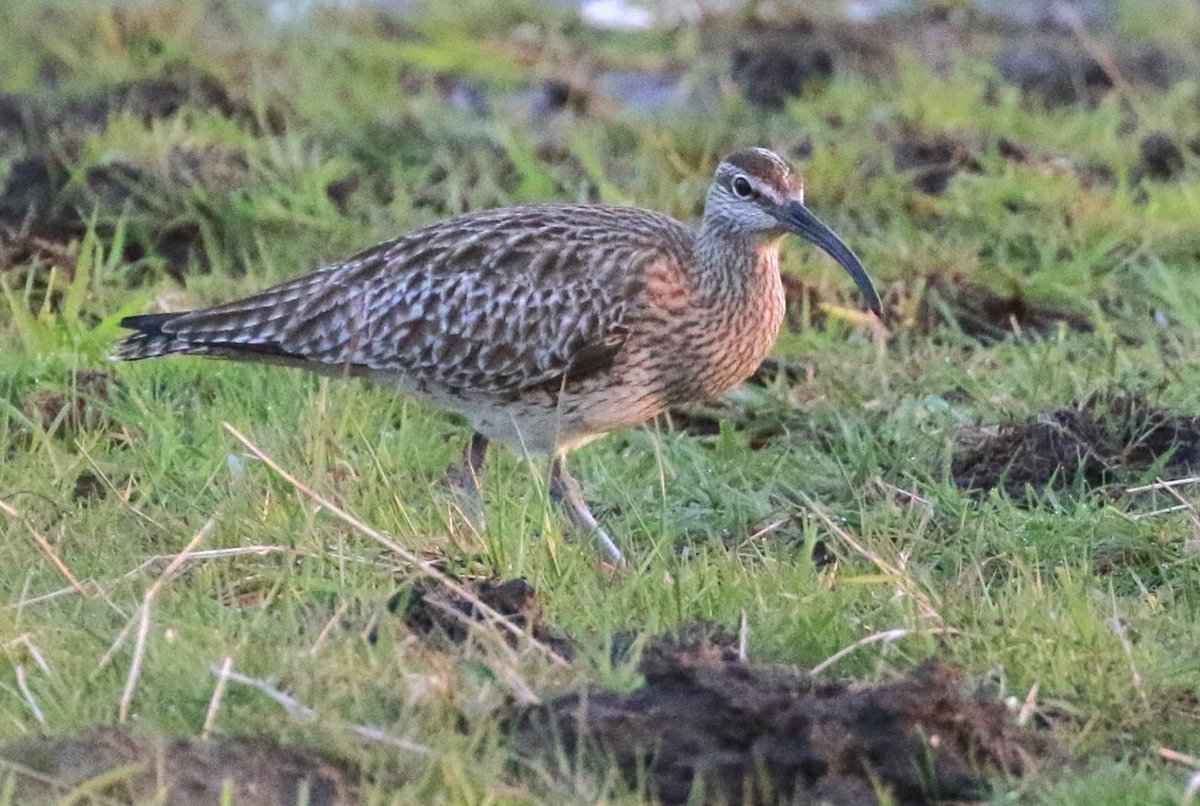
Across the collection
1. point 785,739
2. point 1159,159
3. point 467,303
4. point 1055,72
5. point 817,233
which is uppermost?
point 817,233

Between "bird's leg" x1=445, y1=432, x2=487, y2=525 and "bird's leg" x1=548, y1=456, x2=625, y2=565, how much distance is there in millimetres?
240

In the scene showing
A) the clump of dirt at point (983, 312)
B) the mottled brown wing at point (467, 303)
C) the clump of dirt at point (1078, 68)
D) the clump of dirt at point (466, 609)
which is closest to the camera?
the clump of dirt at point (466, 609)

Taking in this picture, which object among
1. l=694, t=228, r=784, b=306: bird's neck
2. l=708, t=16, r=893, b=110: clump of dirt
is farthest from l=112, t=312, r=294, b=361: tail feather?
l=708, t=16, r=893, b=110: clump of dirt

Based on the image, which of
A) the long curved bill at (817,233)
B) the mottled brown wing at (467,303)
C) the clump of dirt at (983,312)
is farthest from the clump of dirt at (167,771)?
the clump of dirt at (983,312)

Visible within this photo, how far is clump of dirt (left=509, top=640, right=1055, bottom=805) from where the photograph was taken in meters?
4.49

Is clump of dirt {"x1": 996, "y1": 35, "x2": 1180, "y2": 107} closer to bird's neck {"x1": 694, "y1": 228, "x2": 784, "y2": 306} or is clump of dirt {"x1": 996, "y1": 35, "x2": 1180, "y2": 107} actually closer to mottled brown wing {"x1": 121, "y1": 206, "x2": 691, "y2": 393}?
bird's neck {"x1": 694, "y1": 228, "x2": 784, "y2": 306}

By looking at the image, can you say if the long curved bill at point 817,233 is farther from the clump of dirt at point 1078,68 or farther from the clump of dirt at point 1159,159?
the clump of dirt at point 1078,68

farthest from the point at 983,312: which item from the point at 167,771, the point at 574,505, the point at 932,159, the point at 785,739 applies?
the point at 167,771

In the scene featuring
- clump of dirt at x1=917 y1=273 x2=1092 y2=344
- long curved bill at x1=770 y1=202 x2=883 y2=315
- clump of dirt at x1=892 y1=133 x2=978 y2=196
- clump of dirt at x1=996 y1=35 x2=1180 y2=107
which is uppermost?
long curved bill at x1=770 y1=202 x2=883 y2=315

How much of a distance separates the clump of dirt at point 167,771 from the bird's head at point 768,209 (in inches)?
129

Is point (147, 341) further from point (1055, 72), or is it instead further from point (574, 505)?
point (1055, 72)

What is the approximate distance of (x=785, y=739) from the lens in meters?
4.56

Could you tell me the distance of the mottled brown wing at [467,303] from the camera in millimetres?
7145

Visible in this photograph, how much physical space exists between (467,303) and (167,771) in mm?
3209
